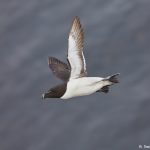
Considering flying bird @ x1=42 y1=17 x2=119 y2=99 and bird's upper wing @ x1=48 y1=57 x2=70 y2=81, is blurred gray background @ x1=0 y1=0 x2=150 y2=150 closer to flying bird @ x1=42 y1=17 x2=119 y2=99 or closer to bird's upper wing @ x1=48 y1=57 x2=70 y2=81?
bird's upper wing @ x1=48 y1=57 x2=70 y2=81

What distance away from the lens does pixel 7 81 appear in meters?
23.3

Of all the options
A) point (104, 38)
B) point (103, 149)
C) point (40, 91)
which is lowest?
point (103, 149)

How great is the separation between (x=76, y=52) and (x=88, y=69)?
474 centimetres

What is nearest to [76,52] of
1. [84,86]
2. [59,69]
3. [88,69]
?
[84,86]

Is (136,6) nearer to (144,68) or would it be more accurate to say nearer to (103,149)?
(144,68)

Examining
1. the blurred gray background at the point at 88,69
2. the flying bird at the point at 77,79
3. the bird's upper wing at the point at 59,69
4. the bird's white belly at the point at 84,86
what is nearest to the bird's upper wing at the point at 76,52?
the flying bird at the point at 77,79

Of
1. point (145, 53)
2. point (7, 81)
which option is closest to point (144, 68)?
point (145, 53)

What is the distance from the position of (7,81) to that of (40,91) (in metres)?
1.22

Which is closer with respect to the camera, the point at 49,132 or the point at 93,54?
the point at 49,132

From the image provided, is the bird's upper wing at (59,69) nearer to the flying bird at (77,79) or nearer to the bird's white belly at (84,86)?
the flying bird at (77,79)

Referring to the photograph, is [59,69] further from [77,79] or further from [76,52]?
[77,79]

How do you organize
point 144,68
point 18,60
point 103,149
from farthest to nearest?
point 18,60
point 144,68
point 103,149

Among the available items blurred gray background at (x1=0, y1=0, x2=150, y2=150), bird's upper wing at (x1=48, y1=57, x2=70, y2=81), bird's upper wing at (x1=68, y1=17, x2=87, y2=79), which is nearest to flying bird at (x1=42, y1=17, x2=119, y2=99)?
bird's upper wing at (x1=68, y1=17, x2=87, y2=79)

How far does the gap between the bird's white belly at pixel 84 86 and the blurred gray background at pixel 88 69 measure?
10.5 ft
